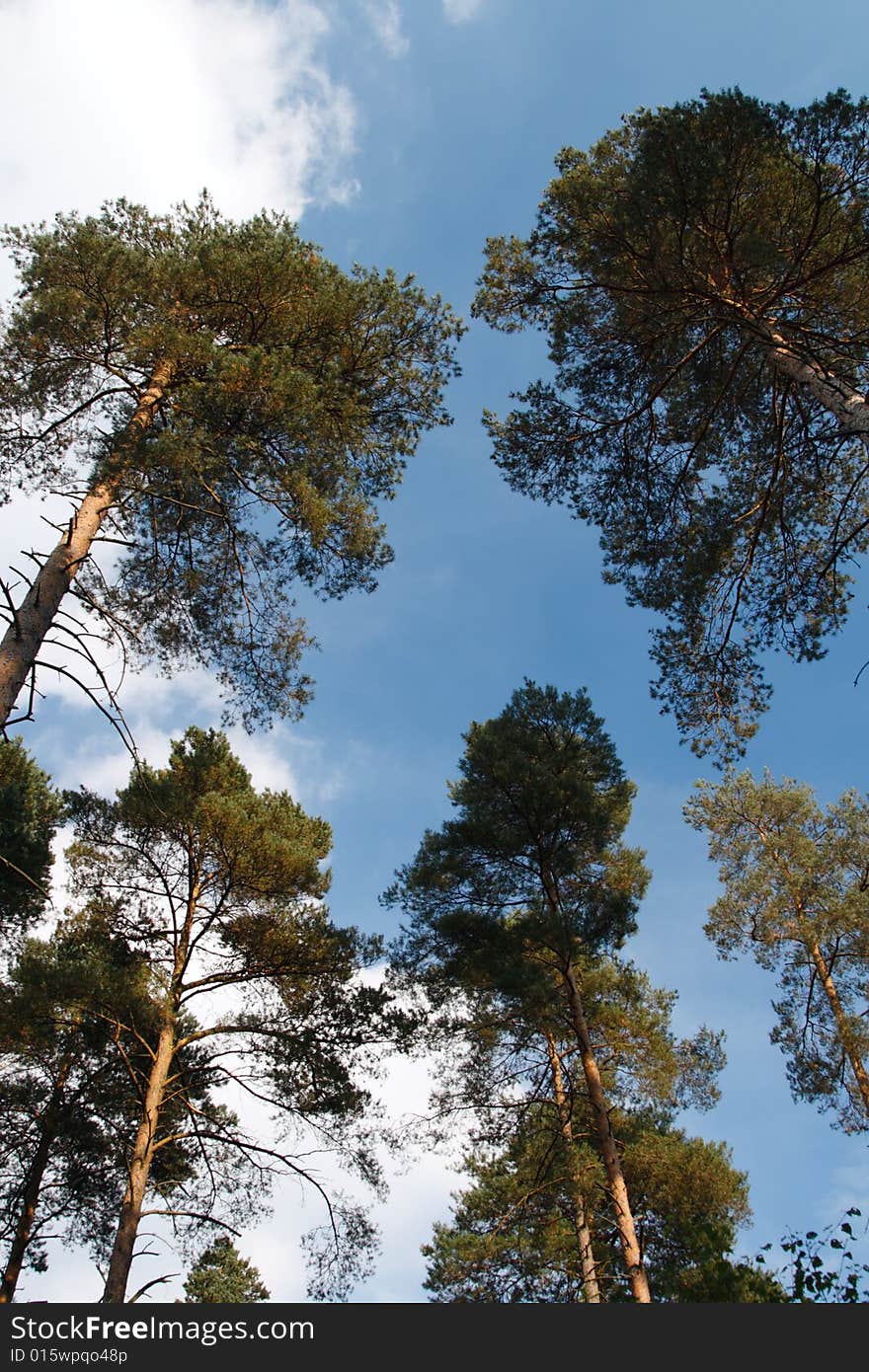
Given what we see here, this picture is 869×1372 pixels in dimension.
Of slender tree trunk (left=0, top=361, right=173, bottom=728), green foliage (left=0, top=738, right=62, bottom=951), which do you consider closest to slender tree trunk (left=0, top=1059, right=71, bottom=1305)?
green foliage (left=0, top=738, right=62, bottom=951)

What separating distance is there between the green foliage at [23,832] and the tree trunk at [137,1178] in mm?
3821

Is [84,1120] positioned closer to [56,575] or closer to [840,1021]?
[56,575]

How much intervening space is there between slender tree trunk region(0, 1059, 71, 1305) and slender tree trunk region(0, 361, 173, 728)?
24.9ft

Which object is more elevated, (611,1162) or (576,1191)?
(611,1162)

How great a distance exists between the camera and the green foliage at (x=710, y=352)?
26.3 feet

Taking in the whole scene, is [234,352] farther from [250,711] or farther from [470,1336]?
[470,1336]

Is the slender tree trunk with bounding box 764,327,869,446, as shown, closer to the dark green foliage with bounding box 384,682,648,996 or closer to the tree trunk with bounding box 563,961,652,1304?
the dark green foliage with bounding box 384,682,648,996

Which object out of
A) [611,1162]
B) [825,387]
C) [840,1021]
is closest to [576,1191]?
[611,1162]

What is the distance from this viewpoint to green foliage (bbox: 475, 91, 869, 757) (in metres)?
8.02

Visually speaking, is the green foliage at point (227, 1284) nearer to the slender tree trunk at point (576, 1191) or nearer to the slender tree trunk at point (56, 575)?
the slender tree trunk at point (576, 1191)

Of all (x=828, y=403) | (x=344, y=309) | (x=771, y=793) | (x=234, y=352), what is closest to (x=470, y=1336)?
(x=828, y=403)

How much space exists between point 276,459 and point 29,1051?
8295 millimetres

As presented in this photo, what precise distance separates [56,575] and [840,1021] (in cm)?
1288

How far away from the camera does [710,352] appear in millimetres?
10289
